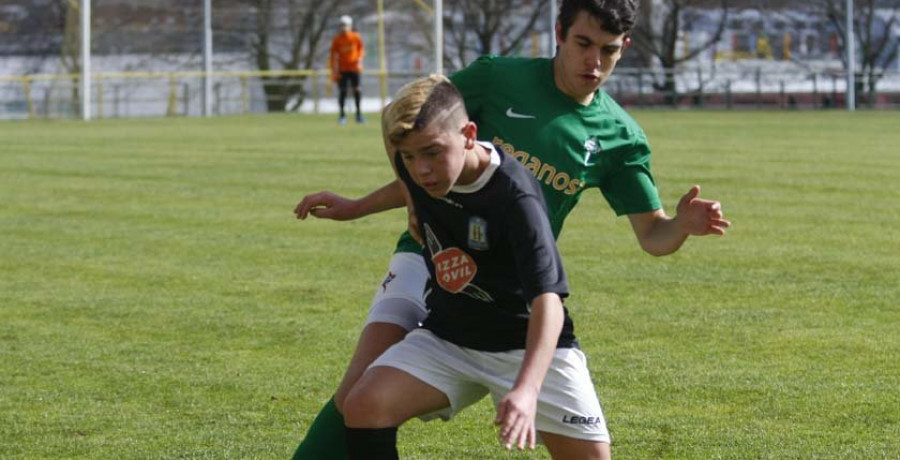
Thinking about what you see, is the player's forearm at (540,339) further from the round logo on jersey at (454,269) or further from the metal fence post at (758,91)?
the metal fence post at (758,91)

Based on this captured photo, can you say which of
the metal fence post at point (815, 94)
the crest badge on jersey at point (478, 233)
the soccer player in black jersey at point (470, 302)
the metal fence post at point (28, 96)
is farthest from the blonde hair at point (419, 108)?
the metal fence post at point (815, 94)

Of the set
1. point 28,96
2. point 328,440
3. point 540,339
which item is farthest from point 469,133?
point 28,96

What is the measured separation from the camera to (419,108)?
163 inches

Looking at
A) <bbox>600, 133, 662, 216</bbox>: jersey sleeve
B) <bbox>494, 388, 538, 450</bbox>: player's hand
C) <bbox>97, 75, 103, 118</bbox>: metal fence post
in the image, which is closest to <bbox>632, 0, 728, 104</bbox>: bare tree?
<bbox>97, 75, 103, 118</bbox>: metal fence post

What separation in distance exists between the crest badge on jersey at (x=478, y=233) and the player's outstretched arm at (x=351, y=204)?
634 millimetres

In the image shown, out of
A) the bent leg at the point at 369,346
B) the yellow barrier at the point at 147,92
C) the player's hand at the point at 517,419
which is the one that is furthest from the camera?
the yellow barrier at the point at 147,92

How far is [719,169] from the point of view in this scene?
17766 mm

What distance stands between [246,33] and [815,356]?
142 feet

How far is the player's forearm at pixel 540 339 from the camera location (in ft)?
13.3

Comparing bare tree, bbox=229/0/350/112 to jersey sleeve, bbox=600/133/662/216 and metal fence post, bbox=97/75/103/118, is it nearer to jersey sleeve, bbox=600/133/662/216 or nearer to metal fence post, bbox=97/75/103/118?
metal fence post, bbox=97/75/103/118

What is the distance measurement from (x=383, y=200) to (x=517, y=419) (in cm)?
134

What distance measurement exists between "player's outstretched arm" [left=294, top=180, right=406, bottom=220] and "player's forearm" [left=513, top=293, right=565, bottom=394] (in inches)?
38.0

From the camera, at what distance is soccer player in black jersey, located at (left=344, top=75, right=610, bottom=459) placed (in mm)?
4203

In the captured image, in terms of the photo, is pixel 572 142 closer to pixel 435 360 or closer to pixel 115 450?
pixel 435 360
